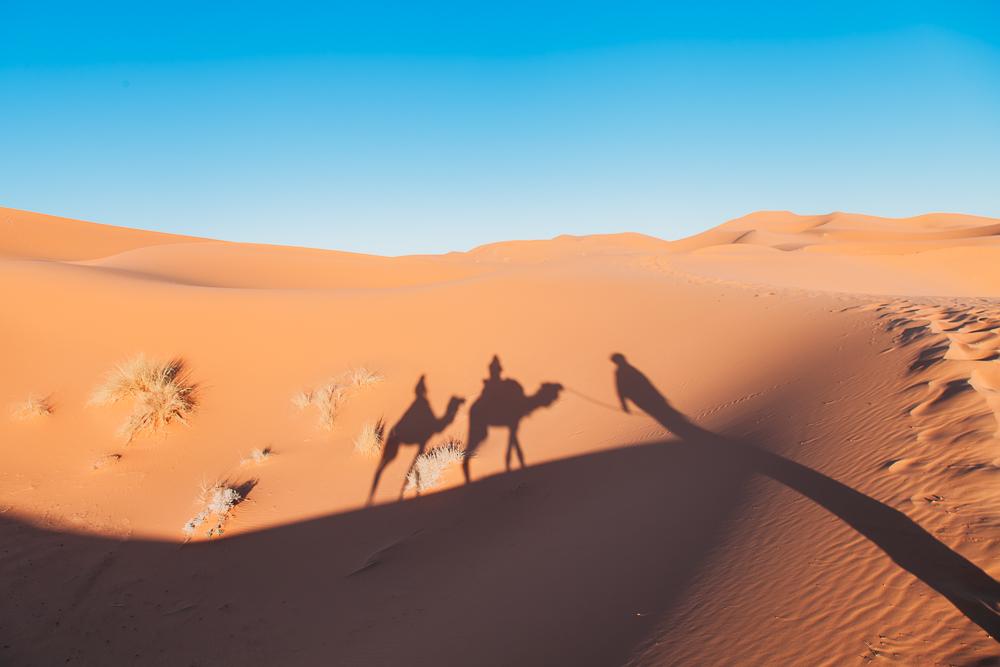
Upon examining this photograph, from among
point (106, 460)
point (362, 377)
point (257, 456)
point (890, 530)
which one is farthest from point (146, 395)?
point (890, 530)

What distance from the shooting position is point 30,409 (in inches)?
310

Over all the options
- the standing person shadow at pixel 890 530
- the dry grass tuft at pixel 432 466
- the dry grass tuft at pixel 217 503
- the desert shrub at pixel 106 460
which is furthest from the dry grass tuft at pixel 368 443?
the standing person shadow at pixel 890 530

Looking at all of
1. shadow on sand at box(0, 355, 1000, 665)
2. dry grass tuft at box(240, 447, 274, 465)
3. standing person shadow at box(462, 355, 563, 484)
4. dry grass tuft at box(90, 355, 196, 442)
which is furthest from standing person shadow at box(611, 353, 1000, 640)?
dry grass tuft at box(90, 355, 196, 442)

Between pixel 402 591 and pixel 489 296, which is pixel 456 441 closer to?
pixel 402 591

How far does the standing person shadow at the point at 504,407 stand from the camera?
737 cm

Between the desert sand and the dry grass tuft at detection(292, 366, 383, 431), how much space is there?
0.28ft

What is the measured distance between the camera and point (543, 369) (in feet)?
31.1

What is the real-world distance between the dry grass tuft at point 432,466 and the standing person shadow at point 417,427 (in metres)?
0.20

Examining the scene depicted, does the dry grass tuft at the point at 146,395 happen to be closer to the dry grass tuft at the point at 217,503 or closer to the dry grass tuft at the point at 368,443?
the dry grass tuft at the point at 217,503

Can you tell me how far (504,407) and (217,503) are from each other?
4.35 meters

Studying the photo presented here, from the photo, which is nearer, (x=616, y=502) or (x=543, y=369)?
(x=616, y=502)

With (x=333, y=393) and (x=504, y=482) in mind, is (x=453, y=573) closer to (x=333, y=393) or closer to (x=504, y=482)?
(x=504, y=482)

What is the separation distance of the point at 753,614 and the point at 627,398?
5.03m

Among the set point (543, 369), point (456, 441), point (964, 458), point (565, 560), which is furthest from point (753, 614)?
point (543, 369)
